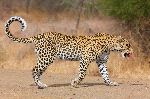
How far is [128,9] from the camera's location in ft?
65.5

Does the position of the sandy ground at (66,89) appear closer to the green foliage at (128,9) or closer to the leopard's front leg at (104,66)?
the leopard's front leg at (104,66)

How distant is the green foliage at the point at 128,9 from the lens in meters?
19.8

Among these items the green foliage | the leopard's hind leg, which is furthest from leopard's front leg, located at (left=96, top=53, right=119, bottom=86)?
the green foliage

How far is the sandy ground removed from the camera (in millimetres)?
12625

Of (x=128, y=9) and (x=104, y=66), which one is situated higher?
(x=128, y=9)

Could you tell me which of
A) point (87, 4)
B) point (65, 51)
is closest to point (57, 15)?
point (87, 4)

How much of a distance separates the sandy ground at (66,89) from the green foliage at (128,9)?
4.10 meters

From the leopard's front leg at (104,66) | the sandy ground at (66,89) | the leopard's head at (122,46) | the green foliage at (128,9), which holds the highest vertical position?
the green foliage at (128,9)

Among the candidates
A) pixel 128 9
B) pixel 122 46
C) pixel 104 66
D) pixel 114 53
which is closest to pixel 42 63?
pixel 104 66

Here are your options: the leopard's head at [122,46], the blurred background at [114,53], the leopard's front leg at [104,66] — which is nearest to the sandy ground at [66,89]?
the leopard's front leg at [104,66]

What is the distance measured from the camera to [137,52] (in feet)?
62.0

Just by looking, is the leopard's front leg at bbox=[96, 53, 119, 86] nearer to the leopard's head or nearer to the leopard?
the leopard

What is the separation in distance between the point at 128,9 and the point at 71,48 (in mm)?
6182

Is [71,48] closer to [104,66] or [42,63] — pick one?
[42,63]
